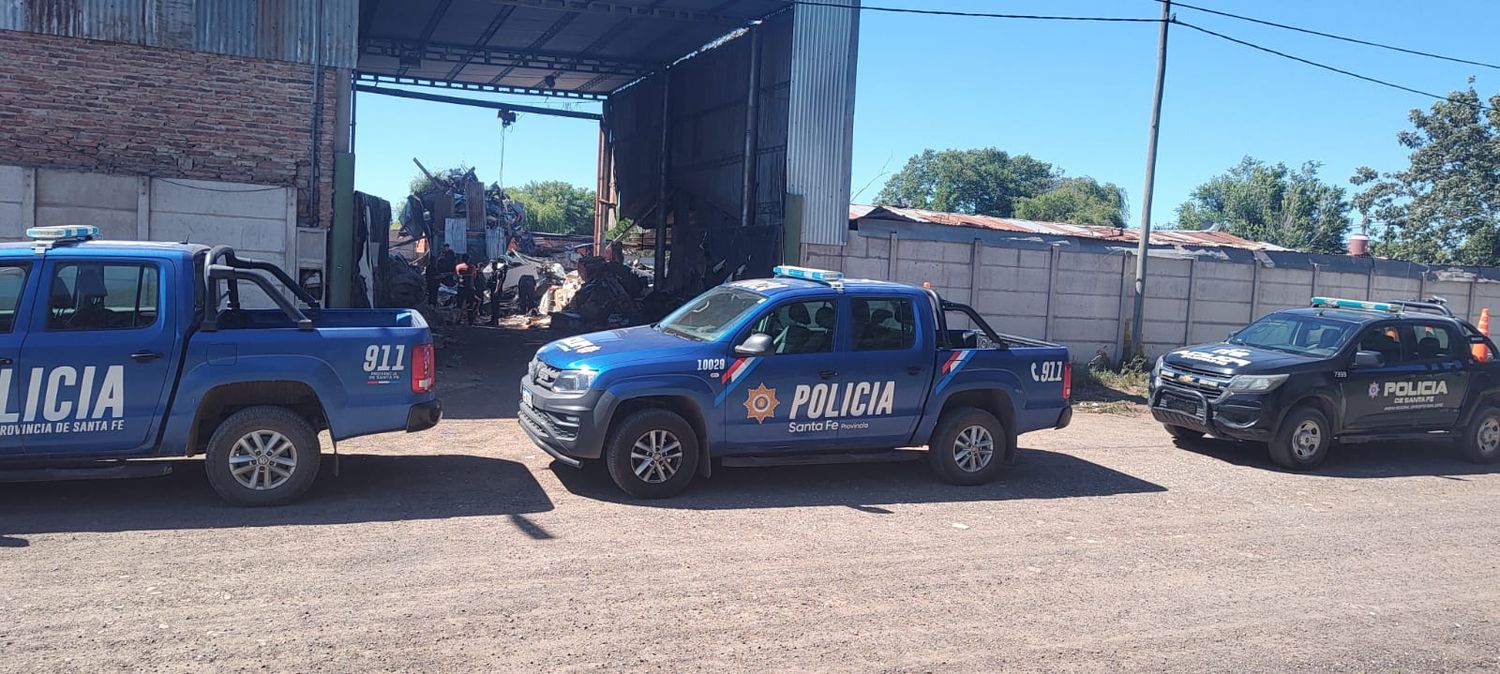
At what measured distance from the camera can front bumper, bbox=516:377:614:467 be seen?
761 centimetres

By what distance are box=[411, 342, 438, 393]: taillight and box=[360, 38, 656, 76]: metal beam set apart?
58.4 feet

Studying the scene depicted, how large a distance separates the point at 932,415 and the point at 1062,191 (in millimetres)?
52819

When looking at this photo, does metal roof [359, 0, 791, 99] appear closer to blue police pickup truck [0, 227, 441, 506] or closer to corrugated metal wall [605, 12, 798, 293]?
corrugated metal wall [605, 12, 798, 293]

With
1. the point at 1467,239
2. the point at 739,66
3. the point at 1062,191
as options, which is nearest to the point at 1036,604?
the point at 739,66

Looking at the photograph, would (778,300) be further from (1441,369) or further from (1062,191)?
(1062,191)

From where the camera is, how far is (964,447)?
888 cm

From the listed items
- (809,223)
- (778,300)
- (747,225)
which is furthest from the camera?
(747,225)

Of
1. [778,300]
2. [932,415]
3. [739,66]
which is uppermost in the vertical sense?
[739,66]

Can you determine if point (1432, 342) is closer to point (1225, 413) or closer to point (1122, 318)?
point (1225, 413)

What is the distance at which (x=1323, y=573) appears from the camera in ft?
22.0

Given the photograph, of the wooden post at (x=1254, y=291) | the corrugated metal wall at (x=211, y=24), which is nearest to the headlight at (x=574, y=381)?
the corrugated metal wall at (x=211, y=24)

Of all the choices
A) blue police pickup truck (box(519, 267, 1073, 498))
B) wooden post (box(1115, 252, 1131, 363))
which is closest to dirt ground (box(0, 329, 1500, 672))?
blue police pickup truck (box(519, 267, 1073, 498))

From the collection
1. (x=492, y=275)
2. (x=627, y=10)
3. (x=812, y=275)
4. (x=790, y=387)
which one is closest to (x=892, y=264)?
(x=627, y=10)

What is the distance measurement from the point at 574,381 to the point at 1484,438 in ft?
34.0
